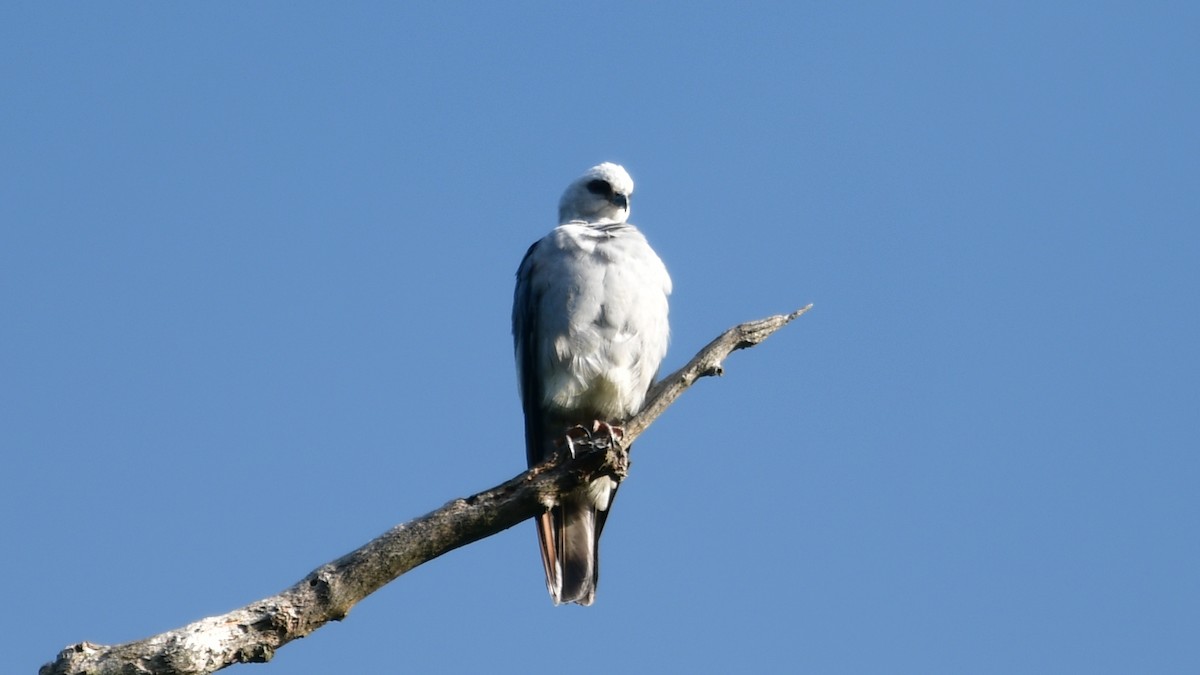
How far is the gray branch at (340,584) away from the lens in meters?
5.23

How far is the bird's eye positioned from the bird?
111cm

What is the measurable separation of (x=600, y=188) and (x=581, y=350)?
2187mm

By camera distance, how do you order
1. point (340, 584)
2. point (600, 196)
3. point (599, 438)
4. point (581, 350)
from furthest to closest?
point (600, 196) → point (581, 350) → point (599, 438) → point (340, 584)

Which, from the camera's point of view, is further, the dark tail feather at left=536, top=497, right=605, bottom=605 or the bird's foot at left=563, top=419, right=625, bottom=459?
the dark tail feather at left=536, top=497, right=605, bottom=605

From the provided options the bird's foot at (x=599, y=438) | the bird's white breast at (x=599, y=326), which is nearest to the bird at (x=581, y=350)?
the bird's white breast at (x=599, y=326)

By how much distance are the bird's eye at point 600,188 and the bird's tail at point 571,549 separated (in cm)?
253

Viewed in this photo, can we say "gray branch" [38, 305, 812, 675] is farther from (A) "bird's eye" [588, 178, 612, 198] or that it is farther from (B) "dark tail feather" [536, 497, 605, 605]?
(A) "bird's eye" [588, 178, 612, 198]

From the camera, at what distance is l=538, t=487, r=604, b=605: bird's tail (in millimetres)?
8469

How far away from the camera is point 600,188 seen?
404 inches

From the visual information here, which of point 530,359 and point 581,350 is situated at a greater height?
point 530,359

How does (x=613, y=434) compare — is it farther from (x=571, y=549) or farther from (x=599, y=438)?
(x=571, y=549)

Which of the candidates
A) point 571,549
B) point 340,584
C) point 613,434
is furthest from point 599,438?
point 571,549

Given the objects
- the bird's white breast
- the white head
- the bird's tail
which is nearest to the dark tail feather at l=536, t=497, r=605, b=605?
the bird's tail

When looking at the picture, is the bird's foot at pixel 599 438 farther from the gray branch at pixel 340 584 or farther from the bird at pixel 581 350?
the bird at pixel 581 350
